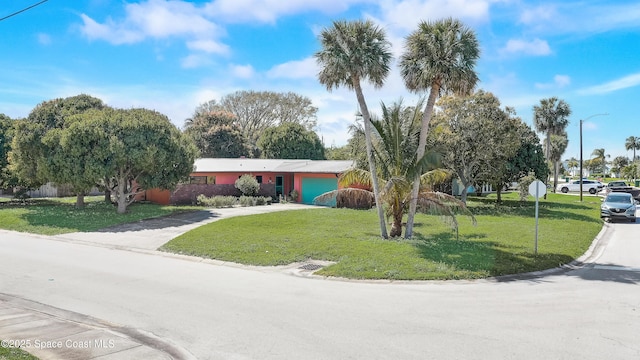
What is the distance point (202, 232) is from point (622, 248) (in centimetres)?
1680

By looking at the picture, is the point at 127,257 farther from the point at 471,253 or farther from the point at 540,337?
the point at 540,337

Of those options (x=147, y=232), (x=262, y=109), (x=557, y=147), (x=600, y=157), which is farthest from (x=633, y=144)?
(x=147, y=232)

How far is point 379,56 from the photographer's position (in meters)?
16.5

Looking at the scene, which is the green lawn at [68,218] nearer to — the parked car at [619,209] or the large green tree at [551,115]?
the parked car at [619,209]

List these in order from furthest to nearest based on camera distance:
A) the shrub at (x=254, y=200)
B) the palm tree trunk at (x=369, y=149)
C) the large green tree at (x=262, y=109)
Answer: the large green tree at (x=262, y=109), the shrub at (x=254, y=200), the palm tree trunk at (x=369, y=149)

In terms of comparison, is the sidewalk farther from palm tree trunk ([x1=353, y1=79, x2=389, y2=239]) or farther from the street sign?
the street sign

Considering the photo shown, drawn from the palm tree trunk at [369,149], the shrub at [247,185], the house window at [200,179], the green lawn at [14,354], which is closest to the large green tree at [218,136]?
the house window at [200,179]

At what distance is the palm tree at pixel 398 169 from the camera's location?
16.6 m

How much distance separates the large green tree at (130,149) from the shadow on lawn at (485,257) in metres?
15.6

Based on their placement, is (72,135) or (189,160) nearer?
(72,135)

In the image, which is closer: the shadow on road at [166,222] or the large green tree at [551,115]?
the shadow on road at [166,222]

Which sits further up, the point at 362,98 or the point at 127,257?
the point at 362,98

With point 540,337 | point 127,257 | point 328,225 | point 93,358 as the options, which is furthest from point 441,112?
point 93,358

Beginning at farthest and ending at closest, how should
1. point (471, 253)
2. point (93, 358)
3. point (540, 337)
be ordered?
point (471, 253), point (540, 337), point (93, 358)
